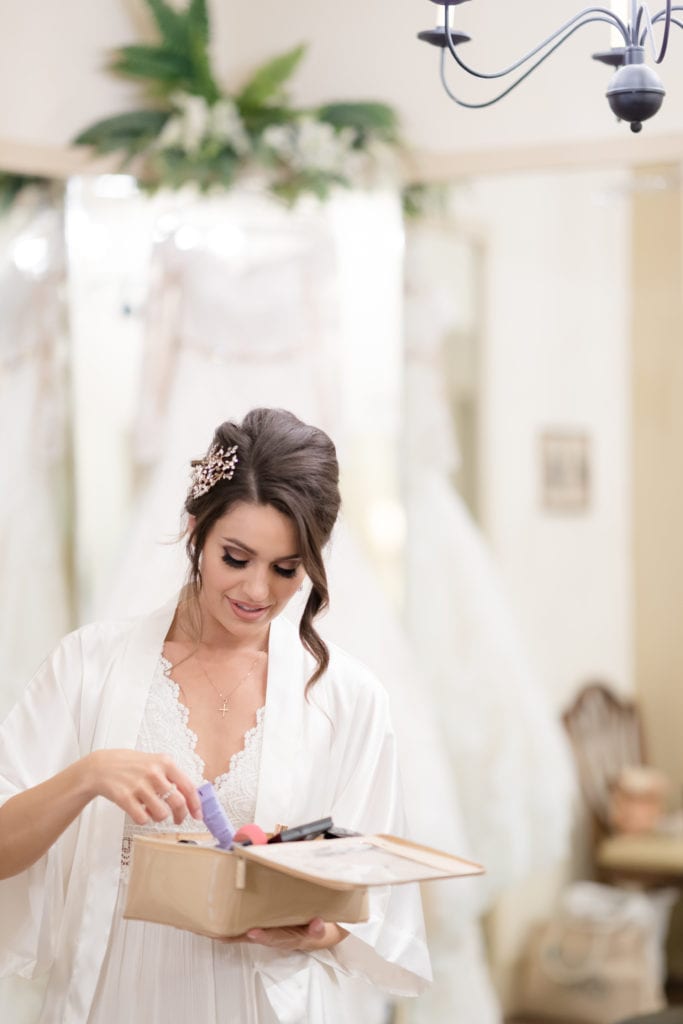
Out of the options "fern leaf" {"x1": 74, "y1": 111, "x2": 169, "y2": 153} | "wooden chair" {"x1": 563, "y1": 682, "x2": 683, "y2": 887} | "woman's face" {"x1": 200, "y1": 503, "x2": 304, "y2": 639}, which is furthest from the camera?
"wooden chair" {"x1": 563, "y1": 682, "x2": 683, "y2": 887}

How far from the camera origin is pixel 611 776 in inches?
232

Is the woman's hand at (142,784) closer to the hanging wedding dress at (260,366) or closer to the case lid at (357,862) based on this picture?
the case lid at (357,862)

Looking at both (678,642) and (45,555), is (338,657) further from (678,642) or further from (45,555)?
(678,642)

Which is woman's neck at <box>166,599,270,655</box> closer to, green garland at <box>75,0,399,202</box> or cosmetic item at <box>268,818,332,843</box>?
cosmetic item at <box>268,818,332,843</box>

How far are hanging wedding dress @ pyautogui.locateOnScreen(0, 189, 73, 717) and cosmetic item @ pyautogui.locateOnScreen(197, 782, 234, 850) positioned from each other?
211 centimetres

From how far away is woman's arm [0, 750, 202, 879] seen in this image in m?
1.69

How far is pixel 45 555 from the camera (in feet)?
12.9

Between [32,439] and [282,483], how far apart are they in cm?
221

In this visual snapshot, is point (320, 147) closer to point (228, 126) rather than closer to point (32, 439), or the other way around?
point (228, 126)

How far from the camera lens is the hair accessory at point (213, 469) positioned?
6.21 ft

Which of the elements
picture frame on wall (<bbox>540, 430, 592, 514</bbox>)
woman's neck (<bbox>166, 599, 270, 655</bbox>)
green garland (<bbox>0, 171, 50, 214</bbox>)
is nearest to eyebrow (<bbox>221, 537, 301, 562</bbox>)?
woman's neck (<bbox>166, 599, 270, 655</bbox>)

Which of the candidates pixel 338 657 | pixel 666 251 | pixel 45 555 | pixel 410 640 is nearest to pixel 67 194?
pixel 45 555

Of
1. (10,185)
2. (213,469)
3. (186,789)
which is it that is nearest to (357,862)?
(186,789)

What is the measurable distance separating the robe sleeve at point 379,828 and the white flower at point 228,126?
2508 mm
